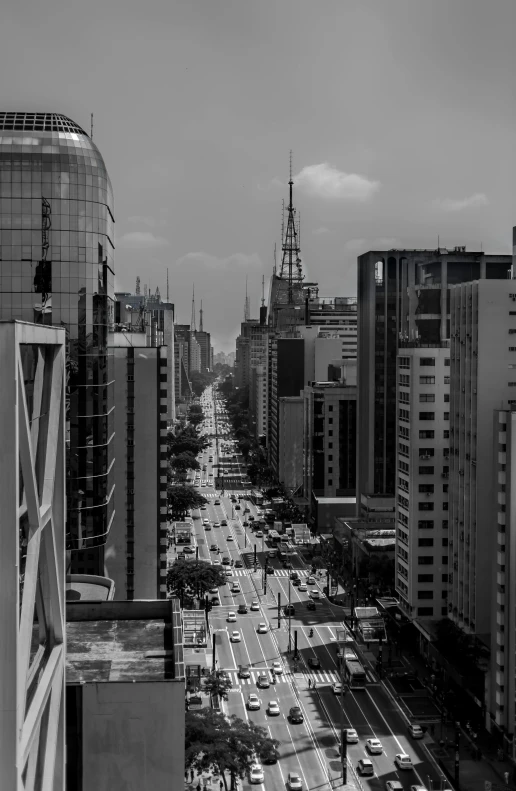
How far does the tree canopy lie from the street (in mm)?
1724

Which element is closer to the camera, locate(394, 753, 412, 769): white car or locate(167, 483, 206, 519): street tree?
locate(394, 753, 412, 769): white car

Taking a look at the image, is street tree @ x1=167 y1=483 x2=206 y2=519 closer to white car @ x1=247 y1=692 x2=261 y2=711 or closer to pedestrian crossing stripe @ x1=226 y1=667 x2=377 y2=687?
pedestrian crossing stripe @ x1=226 y1=667 x2=377 y2=687

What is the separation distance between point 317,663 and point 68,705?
40.9m

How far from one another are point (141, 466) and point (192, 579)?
2251 centimetres

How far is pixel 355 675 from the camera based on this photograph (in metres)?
52.9

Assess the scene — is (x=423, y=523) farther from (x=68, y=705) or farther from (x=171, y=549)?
(x=68, y=705)

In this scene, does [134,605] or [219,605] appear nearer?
[134,605]

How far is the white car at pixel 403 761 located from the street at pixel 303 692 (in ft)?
0.76

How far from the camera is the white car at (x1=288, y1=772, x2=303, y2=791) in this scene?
39.4 m

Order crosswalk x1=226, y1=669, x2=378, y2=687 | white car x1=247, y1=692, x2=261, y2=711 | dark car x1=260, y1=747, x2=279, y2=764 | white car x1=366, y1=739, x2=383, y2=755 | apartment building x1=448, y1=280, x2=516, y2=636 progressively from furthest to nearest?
crosswalk x1=226, y1=669, x2=378, y2=687 → apartment building x1=448, y1=280, x2=516, y2=636 → white car x1=247, y1=692, x2=261, y2=711 → white car x1=366, y1=739, x2=383, y2=755 → dark car x1=260, y1=747, x2=279, y2=764

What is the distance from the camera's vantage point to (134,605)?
21.6 meters

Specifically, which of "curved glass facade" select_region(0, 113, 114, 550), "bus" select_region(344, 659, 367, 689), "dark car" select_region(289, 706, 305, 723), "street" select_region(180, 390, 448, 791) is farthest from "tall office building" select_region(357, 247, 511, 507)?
"curved glass facade" select_region(0, 113, 114, 550)

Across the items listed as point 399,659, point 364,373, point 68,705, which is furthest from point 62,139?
point 364,373

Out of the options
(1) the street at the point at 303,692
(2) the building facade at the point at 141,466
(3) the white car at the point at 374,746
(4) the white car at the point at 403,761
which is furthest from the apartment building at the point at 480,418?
(2) the building facade at the point at 141,466
